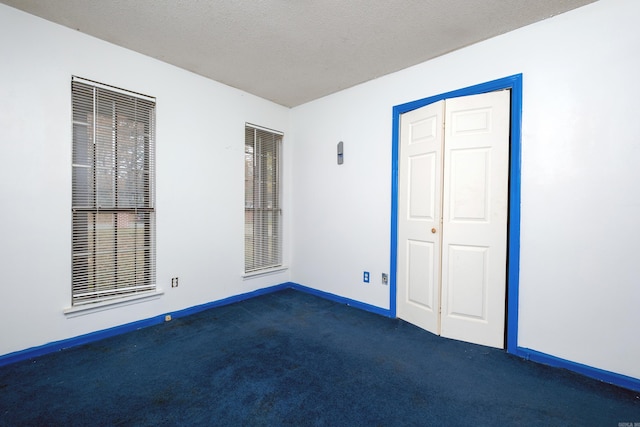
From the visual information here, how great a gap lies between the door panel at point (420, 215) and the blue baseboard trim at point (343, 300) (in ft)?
0.78

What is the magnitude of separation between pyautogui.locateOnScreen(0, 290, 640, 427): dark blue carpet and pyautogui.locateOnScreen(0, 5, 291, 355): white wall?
422mm

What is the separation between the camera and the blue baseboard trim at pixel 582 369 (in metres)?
1.90

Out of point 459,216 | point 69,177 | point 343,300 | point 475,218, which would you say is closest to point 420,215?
point 459,216

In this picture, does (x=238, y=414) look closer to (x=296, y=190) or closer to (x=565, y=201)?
(x=565, y=201)

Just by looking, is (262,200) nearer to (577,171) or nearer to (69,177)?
(69,177)

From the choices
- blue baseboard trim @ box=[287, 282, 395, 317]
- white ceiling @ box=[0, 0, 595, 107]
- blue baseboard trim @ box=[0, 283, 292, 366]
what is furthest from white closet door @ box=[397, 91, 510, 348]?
blue baseboard trim @ box=[0, 283, 292, 366]

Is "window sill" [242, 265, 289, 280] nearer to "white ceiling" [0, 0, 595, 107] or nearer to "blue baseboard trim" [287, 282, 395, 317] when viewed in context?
"blue baseboard trim" [287, 282, 395, 317]

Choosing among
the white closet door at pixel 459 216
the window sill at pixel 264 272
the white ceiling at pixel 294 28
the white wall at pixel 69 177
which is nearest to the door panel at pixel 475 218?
the white closet door at pixel 459 216

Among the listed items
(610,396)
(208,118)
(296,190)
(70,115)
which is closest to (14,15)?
(70,115)

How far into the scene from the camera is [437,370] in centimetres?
213

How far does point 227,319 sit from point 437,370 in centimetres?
215

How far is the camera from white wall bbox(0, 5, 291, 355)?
7.17ft

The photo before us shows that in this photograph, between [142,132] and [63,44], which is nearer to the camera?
[63,44]

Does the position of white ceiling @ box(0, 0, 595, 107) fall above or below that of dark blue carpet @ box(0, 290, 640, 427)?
above
